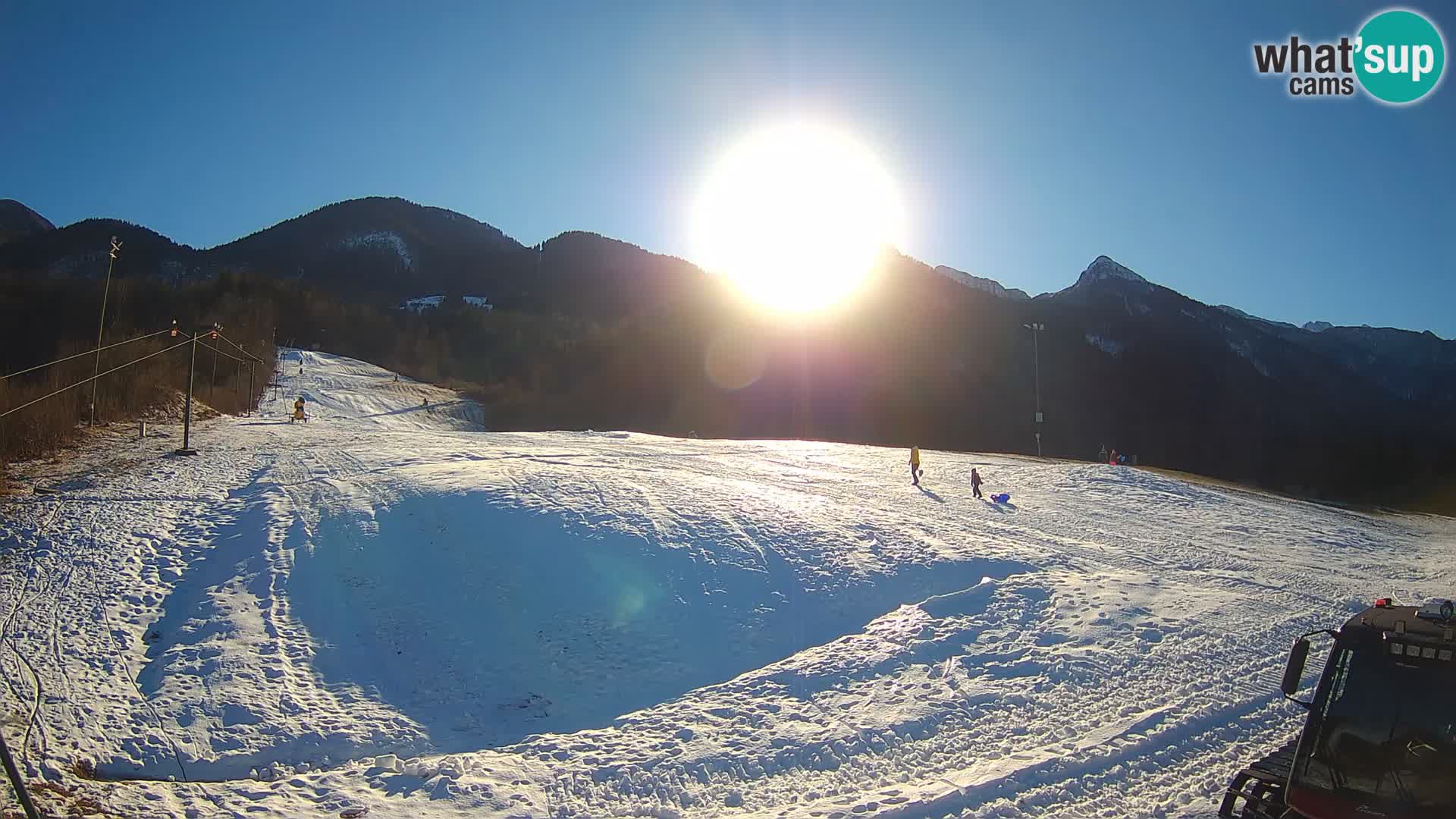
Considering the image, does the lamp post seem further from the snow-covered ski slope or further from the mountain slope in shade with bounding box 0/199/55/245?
the mountain slope in shade with bounding box 0/199/55/245

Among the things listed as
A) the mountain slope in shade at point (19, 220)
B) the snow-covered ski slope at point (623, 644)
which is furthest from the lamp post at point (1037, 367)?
the mountain slope in shade at point (19, 220)

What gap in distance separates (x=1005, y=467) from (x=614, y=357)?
211 feet

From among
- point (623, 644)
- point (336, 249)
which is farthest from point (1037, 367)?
point (336, 249)

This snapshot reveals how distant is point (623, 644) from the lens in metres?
10.9

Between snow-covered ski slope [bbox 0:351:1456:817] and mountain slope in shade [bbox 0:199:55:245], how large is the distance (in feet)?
618

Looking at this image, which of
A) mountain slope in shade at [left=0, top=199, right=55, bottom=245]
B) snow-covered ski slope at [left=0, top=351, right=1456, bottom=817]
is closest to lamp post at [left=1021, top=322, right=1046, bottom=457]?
snow-covered ski slope at [left=0, top=351, right=1456, bottom=817]

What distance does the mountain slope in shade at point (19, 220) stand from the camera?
15324 centimetres

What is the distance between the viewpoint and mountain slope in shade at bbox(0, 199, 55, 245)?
153238 mm

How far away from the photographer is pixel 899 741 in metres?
7.93

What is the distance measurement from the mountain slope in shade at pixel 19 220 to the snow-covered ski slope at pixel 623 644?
188 m

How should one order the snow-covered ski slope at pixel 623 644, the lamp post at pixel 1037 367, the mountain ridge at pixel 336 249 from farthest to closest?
the mountain ridge at pixel 336 249, the lamp post at pixel 1037 367, the snow-covered ski slope at pixel 623 644

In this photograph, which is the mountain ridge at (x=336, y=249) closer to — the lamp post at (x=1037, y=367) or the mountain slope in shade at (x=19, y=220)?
the mountain slope in shade at (x=19, y=220)

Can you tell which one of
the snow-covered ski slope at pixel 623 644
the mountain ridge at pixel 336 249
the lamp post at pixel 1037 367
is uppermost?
the mountain ridge at pixel 336 249

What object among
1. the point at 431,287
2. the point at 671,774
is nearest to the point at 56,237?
the point at 431,287
